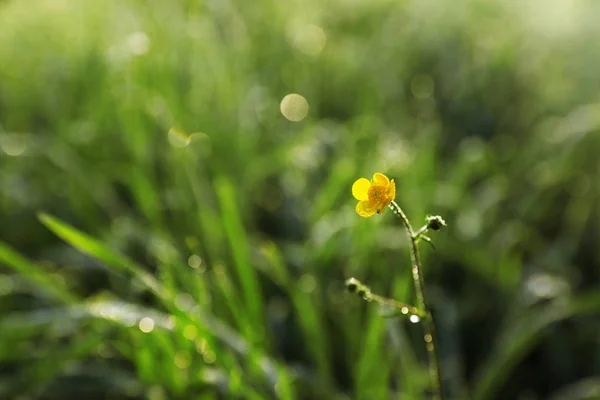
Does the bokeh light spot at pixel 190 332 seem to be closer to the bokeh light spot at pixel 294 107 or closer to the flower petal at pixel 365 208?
the flower petal at pixel 365 208

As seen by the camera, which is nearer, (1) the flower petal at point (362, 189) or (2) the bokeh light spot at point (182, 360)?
(1) the flower petal at point (362, 189)

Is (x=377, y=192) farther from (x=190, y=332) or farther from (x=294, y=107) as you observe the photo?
(x=294, y=107)

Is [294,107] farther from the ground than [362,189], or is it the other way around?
[294,107]

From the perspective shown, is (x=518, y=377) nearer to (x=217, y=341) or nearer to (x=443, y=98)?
(x=217, y=341)

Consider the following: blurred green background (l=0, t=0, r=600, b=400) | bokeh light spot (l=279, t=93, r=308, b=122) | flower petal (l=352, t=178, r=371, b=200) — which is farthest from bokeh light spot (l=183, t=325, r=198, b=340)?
bokeh light spot (l=279, t=93, r=308, b=122)

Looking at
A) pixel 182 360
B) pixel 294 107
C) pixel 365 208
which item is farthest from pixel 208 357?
pixel 294 107

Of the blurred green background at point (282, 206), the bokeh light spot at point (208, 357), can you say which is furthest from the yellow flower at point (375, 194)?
the bokeh light spot at point (208, 357)

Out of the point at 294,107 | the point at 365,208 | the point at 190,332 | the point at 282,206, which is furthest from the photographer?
the point at 294,107
